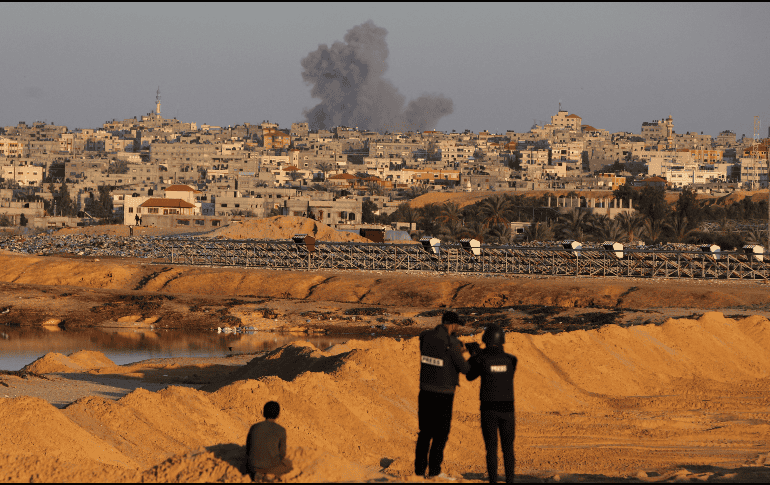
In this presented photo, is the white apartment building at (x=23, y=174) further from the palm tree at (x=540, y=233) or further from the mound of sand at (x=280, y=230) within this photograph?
the palm tree at (x=540, y=233)

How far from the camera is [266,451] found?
8.68 m

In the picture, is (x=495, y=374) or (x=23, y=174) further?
(x=23, y=174)

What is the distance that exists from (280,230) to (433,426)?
198 feet

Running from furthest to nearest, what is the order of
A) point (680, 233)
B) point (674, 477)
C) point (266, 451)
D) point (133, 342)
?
1. point (680, 233)
2. point (133, 342)
3. point (674, 477)
4. point (266, 451)

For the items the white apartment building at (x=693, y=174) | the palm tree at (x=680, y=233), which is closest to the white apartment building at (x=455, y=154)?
the white apartment building at (x=693, y=174)

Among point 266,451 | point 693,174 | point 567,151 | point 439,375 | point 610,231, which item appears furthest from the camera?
point 567,151

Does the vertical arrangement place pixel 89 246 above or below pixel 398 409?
below

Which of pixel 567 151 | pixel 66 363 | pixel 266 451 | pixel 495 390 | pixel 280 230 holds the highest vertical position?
pixel 567 151

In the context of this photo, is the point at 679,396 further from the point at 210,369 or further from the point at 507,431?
the point at 210,369

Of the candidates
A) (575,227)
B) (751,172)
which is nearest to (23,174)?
(575,227)

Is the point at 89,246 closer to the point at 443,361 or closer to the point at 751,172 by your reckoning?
the point at 443,361

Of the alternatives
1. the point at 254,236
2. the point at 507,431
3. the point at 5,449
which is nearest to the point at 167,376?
the point at 5,449

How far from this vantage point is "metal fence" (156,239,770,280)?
143 feet

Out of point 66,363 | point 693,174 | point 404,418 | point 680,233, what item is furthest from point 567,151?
point 404,418
